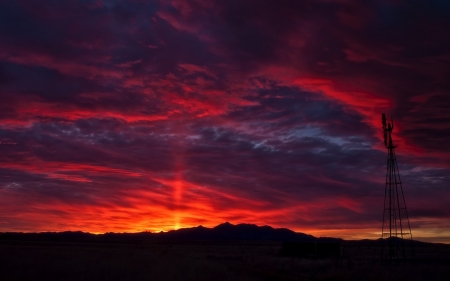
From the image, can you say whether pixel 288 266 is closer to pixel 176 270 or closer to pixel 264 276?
pixel 264 276

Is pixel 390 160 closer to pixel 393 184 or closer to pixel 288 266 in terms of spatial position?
pixel 393 184

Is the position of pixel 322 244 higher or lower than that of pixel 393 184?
lower

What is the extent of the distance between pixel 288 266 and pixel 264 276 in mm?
9242

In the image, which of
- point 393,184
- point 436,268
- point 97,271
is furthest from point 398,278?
point 97,271

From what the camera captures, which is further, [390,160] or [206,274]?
[390,160]

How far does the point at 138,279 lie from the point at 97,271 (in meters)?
2.64

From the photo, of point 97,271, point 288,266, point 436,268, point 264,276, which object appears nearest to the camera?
point 97,271

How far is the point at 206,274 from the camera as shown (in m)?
22.6

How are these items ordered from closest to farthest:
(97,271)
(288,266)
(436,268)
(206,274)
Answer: (97,271) < (206,274) < (436,268) < (288,266)

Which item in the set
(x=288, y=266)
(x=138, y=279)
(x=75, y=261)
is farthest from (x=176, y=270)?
(x=288, y=266)

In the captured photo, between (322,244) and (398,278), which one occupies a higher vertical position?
(322,244)

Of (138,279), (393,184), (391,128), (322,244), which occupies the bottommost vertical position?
(138,279)

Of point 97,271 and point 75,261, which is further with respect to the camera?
point 75,261

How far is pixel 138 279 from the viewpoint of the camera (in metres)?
19.4
